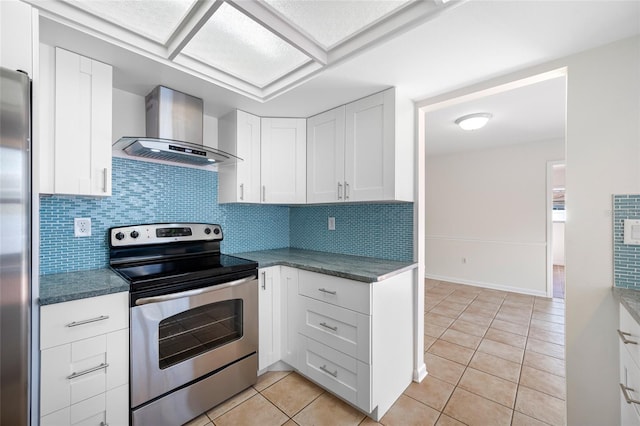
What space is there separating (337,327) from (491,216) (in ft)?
13.0

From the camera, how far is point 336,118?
213 cm

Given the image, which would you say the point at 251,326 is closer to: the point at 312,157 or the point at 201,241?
the point at 201,241

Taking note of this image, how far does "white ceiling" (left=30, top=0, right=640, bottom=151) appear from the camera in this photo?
1.13 metres

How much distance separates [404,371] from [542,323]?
2240 millimetres

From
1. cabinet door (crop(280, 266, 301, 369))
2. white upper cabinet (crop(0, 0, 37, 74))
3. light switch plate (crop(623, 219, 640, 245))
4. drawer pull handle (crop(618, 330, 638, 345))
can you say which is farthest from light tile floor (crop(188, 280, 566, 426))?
white upper cabinet (crop(0, 0, 37, 74))

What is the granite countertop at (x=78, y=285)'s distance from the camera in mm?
1145

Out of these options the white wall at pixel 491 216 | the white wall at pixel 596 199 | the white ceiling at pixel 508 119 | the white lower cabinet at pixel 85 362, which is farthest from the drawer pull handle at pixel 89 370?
the white wall at pixel 491 216

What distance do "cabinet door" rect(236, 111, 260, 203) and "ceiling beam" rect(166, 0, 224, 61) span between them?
31.4 inches

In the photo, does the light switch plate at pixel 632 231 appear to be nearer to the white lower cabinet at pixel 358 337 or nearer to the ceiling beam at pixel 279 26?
the white lower cabinet at pixel 358 337

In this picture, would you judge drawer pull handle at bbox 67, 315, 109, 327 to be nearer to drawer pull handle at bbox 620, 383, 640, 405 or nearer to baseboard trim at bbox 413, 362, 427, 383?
baseboard trim at bbox 413, 362, 427, 383

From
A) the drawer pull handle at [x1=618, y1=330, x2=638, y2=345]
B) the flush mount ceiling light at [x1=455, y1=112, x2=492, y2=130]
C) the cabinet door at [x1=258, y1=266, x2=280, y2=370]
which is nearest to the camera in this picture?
the drawer pull handle at [x1=618, y1=330, x2=638, y2=345]

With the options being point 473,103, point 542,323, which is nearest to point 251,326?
point 473,103

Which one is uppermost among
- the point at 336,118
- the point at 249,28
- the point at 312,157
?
the point at 249,28

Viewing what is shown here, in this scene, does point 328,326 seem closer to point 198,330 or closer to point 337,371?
point 337,371
